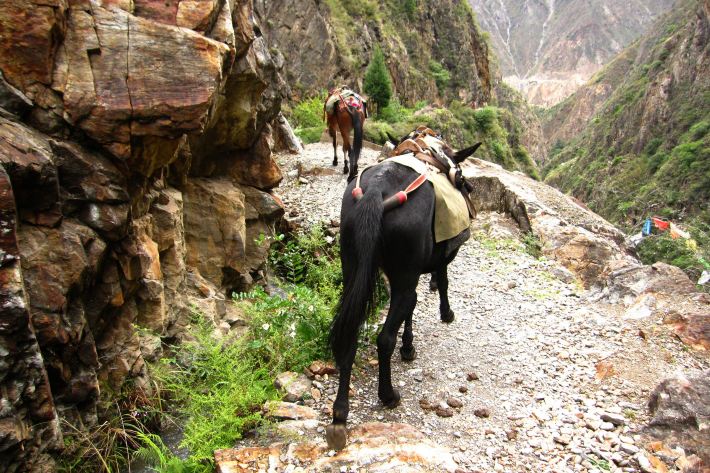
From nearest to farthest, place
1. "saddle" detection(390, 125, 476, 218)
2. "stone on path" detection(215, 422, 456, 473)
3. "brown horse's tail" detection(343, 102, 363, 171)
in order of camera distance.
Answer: "stone on path" detection(215, 422, 456, 473), "saddle" detection(390, 125, 476, 218), "brown horse's tail" detection(343, 102, 363, 171)

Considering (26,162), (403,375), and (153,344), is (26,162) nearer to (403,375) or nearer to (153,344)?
(153,344)

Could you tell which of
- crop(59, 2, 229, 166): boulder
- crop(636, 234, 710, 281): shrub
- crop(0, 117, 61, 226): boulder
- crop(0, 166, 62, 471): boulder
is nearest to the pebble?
crop(0, 166, 62, 471): boulder

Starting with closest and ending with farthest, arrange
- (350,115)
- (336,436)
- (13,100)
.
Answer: (13,100) < (336,436) < (350,115)

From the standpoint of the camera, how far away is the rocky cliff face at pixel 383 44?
21406 millimetres

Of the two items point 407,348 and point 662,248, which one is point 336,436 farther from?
point 662,248

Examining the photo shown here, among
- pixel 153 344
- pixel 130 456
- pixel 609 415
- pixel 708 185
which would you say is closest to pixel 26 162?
pixel 153 344

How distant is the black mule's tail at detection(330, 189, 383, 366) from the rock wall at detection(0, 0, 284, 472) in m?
1.52

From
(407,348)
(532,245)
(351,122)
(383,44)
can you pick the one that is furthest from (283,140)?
(383,44)

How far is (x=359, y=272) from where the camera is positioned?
3076 millimetres

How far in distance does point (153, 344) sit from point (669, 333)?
5.12 meters

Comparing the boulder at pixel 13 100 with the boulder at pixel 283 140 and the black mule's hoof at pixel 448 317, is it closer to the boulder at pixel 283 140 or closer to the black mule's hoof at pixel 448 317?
the black mule's hoof at pixel 448 317

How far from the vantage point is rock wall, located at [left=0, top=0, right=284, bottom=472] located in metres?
2.49

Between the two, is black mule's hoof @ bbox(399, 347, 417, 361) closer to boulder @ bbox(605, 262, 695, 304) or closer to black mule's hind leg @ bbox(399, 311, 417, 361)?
black mule's hind leg @ bbox(399, 311, 417, 361)

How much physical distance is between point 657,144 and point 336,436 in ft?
235
